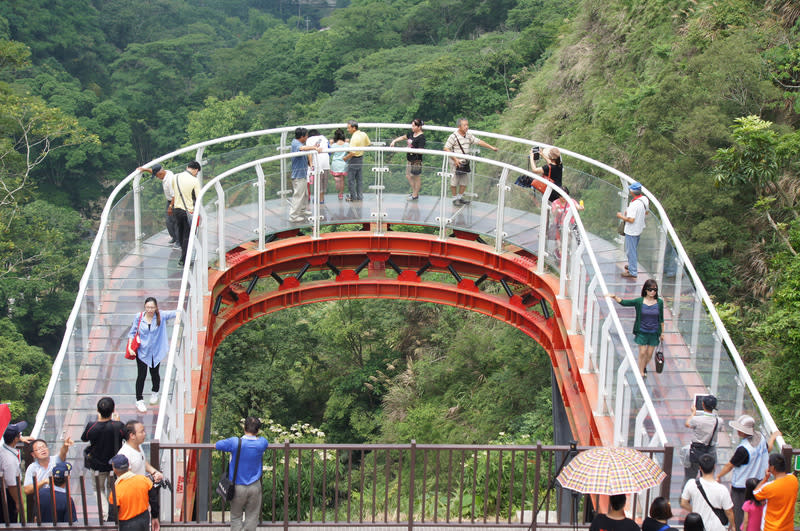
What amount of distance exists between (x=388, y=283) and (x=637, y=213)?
6610 mm

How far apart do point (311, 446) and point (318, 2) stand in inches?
3714

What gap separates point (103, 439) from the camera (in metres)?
8.88

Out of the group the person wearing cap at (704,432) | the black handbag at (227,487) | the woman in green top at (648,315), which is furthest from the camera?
the woman in green top at (648,315)

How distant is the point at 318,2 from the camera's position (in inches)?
3868

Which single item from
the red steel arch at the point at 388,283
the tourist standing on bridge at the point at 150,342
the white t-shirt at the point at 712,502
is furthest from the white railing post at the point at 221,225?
the white t-shirt at the point at 712,502

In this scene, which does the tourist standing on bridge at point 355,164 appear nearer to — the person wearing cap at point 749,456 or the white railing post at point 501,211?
the white railing post at point 501,211

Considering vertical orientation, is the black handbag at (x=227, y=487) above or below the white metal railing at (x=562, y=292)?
below

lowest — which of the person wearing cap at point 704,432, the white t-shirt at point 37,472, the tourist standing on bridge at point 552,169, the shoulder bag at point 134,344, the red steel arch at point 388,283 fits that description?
the white t-shirt at point 37,472

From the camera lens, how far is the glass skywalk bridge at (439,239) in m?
10.3

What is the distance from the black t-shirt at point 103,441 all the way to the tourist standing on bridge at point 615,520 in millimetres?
4359

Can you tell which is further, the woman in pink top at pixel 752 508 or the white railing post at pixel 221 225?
the white railing post at pixel 221 225

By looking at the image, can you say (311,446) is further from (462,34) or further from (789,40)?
(462,34)

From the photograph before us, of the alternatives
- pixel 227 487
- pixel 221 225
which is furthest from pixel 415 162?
pixel 227 487

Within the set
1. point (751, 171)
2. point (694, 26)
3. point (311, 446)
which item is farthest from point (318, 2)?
point (311, 446)
